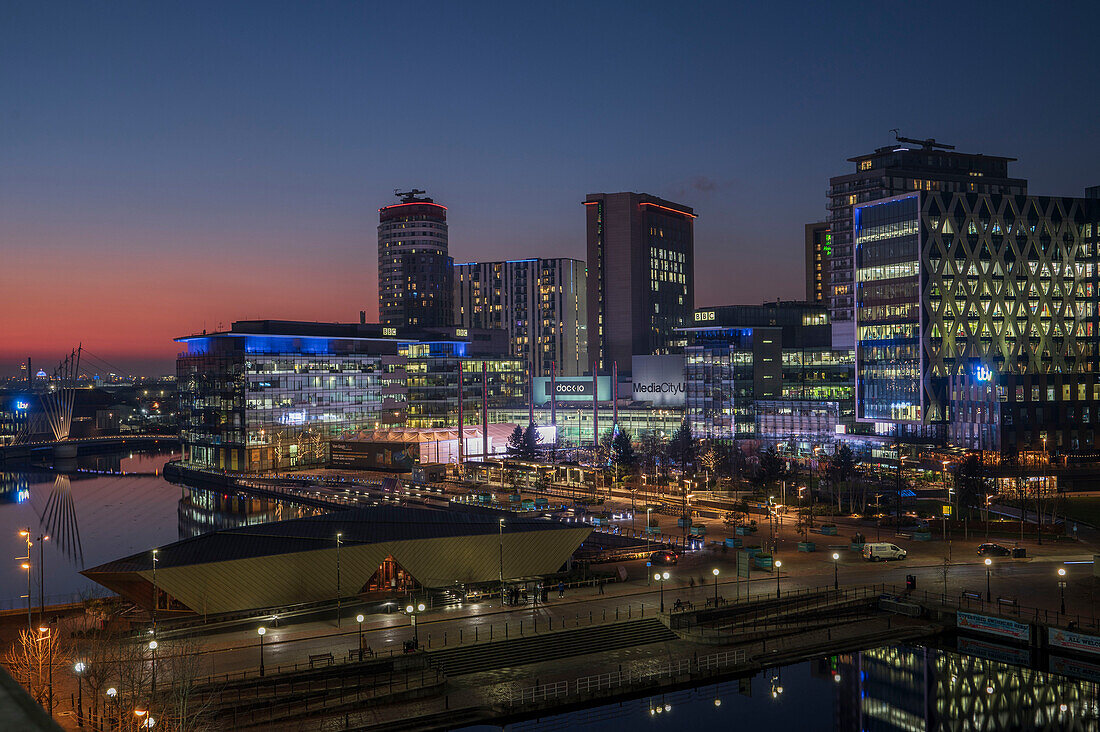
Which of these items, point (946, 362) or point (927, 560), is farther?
point (946, 362)

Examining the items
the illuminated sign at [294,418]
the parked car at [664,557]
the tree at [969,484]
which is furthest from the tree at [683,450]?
the illuminated sign at [294,418]

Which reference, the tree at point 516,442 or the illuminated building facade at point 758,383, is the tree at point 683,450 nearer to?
the illuminated building facade at point 758,383

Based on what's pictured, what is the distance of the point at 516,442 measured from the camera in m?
155

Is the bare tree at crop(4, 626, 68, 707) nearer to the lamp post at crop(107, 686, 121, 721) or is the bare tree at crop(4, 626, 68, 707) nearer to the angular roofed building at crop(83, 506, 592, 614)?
the lamp post at crop(107, 686, 121, 721)

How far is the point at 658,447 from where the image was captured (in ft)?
481

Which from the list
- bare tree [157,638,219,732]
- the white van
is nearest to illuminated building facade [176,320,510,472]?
the white van

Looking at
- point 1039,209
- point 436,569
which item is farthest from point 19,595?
point 1039,209

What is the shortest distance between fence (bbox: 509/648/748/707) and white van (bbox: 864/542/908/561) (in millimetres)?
21261

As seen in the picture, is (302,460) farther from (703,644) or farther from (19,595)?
(703,644)

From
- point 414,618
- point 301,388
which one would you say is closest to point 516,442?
point 301,388

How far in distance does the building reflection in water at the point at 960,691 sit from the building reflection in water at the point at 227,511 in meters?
72.0

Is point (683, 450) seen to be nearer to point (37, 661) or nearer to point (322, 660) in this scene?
point (322, 660)

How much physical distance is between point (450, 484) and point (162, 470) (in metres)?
70.4

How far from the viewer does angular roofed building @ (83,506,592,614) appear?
5181cm
